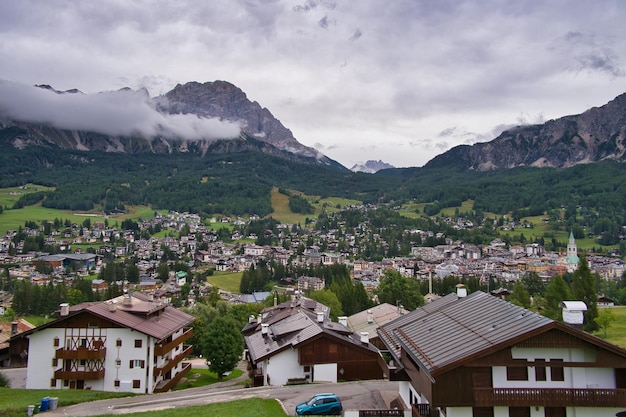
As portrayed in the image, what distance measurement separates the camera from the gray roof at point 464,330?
60.0 ft

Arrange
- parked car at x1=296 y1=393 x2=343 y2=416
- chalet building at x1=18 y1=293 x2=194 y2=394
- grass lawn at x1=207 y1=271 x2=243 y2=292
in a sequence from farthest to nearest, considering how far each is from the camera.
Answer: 1. grass lawn at x1=207 y1=271 x2=243 y2=292
2. chalet building at x1=18 y1=293 x2=194 y2=394
3. parked car at x1=296 y1=393 x2=343 y2=416

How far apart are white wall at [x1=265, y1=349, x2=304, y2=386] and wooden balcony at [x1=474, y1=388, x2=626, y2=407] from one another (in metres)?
16.8

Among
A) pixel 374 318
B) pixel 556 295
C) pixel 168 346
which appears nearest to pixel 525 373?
pixel 168 346

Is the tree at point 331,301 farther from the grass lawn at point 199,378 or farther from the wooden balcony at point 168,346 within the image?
the wooden balcony at point 168,346

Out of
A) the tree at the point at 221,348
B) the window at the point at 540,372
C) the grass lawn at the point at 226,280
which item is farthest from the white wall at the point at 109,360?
the grass lawn at the point at 226,280

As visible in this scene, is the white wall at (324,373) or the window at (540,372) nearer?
the window at (540,372)

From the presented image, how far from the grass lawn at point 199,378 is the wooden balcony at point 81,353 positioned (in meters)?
7.54

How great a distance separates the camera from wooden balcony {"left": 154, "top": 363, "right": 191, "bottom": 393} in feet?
123

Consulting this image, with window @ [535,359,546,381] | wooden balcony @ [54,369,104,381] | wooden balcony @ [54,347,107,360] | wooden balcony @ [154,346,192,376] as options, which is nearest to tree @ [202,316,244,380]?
wooden balcony @ [154,346,192,376]

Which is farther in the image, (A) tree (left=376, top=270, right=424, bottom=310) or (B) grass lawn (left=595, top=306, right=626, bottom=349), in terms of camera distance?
(A) tree (left=376, top=270, right=424, bottom=310)

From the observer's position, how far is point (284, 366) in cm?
3300

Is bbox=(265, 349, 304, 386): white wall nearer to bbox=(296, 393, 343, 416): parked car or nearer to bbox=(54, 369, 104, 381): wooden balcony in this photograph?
bbox=(296, 393, 343, 416): parked car

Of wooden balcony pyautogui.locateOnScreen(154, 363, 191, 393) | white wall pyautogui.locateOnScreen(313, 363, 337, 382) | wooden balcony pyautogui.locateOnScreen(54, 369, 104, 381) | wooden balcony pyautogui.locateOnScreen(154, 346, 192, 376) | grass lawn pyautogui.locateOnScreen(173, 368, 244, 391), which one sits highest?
white wall pyautogui.locateOnScreen(313, 363, 337, 382)

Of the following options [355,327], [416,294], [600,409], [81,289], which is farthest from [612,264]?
[600,409]
